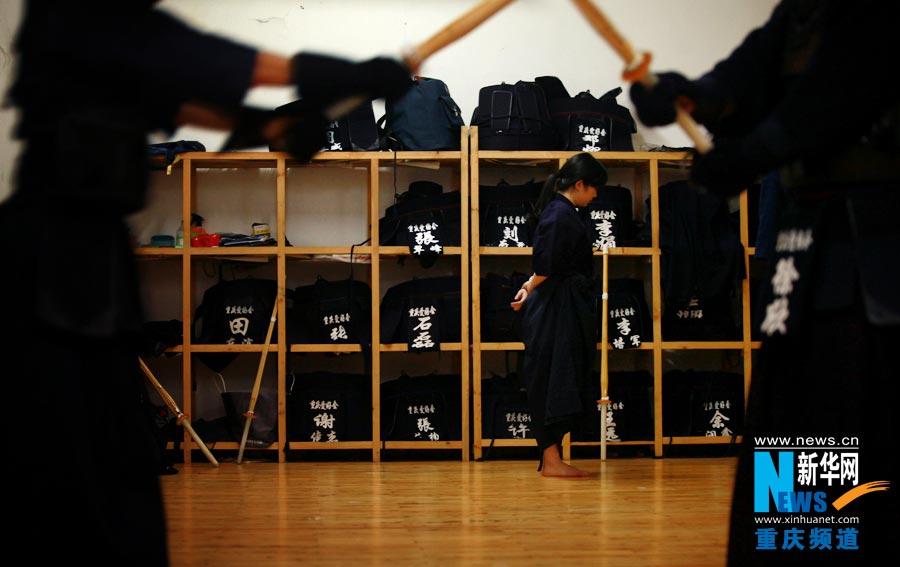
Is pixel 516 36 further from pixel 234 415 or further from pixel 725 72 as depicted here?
pixel 725 72

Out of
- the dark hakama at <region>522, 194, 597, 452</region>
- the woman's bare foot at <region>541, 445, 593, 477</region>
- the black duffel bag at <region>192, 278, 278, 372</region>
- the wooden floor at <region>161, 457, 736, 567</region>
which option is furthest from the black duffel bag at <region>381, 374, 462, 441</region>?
the dark hakama at <region>522, 194, 597, 452</region>

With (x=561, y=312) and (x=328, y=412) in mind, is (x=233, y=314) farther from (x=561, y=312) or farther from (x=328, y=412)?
(x=561, y=312)

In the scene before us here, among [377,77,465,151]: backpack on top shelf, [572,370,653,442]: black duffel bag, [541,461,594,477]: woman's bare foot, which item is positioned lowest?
[541,461,594,477]: woman's bare foot

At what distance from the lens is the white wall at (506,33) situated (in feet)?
20.7

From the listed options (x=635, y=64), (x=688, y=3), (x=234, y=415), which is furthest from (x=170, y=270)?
(x=635, y=64)

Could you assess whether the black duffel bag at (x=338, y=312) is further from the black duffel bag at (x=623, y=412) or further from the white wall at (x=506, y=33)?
the black duffel bag at (x=623, y=412)

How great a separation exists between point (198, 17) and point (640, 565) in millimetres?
5096

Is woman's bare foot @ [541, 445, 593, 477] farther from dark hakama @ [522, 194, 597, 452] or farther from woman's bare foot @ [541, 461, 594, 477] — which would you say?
dark hakama @ [522, 194, 597, 452]

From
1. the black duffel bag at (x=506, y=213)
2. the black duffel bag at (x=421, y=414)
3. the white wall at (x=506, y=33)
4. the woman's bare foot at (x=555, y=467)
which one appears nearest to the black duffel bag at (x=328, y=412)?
the black duffel bag at (x=421, y=414)

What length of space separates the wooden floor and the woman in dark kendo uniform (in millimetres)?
397

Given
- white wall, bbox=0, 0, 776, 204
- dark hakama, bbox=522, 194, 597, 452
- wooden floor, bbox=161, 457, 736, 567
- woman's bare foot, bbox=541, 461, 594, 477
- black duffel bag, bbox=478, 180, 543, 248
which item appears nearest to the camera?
wooden floor, bbox=161, 457, 736, 567

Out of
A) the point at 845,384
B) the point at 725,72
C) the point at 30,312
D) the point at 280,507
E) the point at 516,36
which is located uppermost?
the point at 516,36

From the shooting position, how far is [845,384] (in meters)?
1.55

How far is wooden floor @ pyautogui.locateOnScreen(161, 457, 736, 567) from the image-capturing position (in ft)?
9.13
